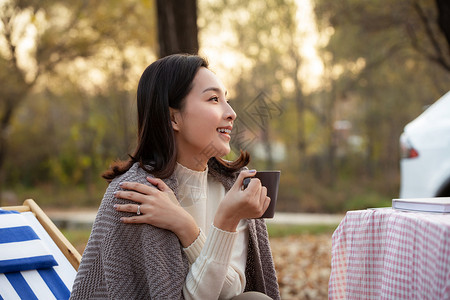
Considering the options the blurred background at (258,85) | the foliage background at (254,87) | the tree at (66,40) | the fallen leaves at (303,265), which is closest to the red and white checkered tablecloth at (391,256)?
the fallen leaves at (303,265)

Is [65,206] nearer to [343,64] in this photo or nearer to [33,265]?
[343,64]

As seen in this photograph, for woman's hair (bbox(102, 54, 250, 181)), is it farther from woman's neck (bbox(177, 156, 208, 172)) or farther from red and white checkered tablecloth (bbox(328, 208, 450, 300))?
red and white checkered tablecloth (bbox(328, 208, 450, 300))

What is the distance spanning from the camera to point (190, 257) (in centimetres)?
171

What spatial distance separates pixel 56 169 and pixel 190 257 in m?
17.4

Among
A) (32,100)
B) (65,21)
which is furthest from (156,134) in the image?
(32,100)

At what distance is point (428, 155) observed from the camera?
13.8 feet

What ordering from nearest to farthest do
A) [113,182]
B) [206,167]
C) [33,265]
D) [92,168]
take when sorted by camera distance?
[113,182] → [206,167] → [33,265] → [92,168]

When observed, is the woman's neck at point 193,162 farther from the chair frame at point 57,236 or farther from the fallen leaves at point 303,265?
the fallen leaves at point 303,265

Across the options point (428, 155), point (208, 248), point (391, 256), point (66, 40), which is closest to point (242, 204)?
point (208, 248)

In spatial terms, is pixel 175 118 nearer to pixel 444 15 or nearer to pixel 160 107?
pixel 160 107

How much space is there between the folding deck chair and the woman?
65 centimetres

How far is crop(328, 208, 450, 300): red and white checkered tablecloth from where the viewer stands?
1452 millimetres

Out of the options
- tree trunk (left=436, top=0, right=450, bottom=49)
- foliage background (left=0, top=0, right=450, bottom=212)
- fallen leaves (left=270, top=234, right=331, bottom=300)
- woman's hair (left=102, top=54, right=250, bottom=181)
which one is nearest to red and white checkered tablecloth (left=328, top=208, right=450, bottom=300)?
woman's hair (left=102, top=54, right=250, bottom=181)

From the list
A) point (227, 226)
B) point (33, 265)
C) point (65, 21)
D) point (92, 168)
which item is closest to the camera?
point (227, 226)
